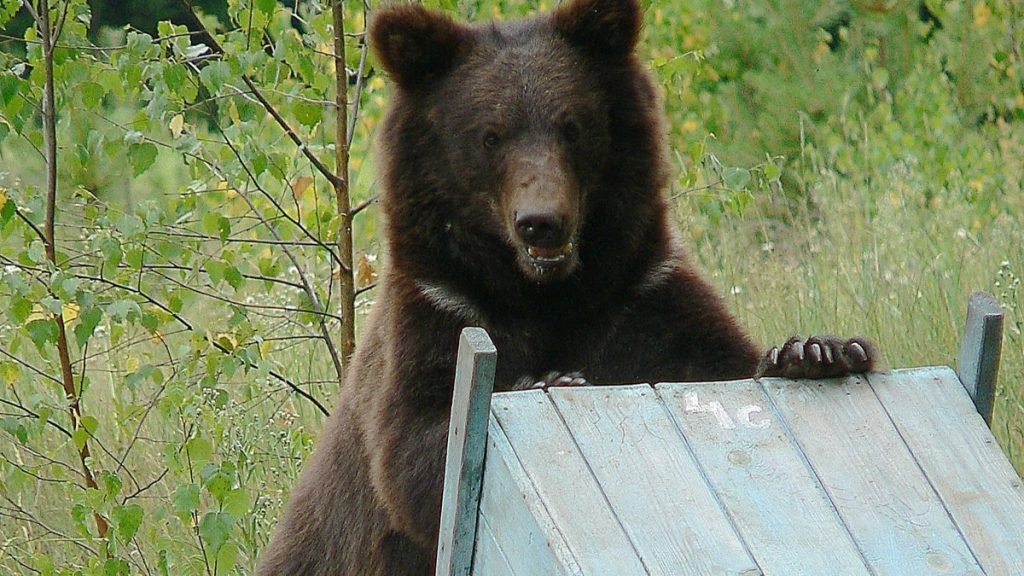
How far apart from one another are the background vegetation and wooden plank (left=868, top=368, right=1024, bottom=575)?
74.9 inches

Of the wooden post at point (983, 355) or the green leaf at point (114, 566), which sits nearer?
the wooden post at point (983, 355)

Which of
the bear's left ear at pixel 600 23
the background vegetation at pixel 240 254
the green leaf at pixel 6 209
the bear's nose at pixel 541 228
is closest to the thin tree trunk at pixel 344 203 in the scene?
the background vegetation at pixel 240 254

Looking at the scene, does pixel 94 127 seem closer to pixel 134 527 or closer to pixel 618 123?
pixel 134 527

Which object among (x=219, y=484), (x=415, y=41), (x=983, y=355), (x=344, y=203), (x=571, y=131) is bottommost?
(x=219, y=484)

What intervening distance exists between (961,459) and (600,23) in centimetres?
159

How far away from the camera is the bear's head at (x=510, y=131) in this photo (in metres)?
3.64

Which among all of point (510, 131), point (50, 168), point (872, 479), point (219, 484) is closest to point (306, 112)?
point (50, 168)

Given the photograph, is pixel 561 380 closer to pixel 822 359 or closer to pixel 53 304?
pixel 822 359

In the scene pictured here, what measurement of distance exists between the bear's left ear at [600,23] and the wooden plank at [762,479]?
130 cm

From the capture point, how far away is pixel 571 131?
12.0ft

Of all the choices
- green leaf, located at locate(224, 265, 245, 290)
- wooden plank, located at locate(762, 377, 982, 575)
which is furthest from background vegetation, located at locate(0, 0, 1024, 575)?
wooden plank, located at locate(762, 377, 982, 575)

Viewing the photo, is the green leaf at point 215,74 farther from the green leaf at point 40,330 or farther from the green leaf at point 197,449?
the green leaf at point 197,449

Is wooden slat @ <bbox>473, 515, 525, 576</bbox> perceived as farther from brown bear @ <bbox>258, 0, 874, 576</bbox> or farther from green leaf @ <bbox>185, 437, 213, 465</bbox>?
green leaf @ <bbox>185, 437, 213, 465</bbox>

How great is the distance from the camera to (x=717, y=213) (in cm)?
477
